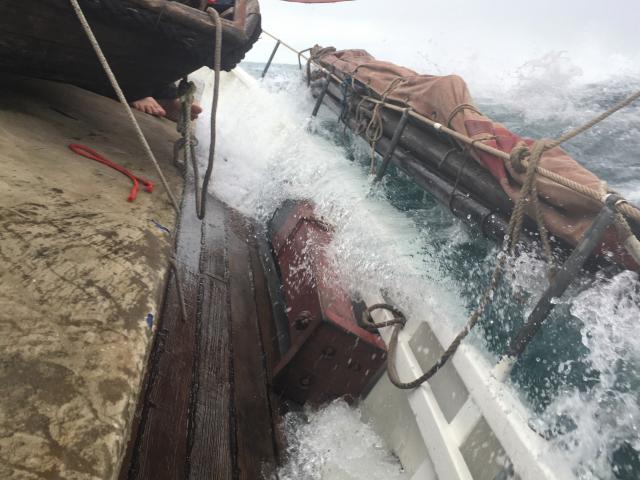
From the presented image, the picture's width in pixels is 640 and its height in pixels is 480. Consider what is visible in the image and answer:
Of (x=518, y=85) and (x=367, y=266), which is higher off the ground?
(x=518, y=85)

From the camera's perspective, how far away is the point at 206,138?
552 cm

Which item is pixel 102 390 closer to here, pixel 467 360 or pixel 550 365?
pixel 467 360

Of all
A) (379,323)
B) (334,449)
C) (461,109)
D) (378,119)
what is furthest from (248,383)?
(378,119)

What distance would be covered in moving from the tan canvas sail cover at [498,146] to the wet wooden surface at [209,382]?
1.77m

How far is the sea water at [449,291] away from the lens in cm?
180

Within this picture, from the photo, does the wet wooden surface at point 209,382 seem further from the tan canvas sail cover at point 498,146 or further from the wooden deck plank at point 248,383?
the tan canvas sail cover at point 498,146

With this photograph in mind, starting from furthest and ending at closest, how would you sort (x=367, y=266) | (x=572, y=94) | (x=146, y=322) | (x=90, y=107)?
(x=572, y=94) → (x=90, y=107) → (x=367, y=266) → (x=146, y=322)

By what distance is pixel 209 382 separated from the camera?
2.07m

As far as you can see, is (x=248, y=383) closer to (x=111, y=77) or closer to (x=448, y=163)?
(x=111, y=77)

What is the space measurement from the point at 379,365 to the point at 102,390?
159cm

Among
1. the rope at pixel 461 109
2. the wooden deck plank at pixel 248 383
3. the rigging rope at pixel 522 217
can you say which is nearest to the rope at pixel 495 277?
the rigging rope at pixel 522 217

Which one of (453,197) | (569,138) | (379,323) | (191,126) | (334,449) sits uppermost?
(569,138)

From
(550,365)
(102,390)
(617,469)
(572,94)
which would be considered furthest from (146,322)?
(572,94)

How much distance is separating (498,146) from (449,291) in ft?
3.28
